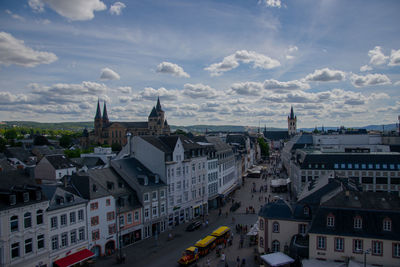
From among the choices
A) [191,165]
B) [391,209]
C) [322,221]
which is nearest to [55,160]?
[191,165]

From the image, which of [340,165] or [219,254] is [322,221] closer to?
[219,254]

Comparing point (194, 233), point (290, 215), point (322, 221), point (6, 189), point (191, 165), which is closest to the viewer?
point (6, 189)

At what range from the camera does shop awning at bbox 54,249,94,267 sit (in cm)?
3503

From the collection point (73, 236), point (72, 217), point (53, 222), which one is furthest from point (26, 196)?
point (73, 236)

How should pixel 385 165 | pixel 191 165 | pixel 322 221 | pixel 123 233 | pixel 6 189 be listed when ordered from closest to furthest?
pixel 6 189, pixel 322 221, pixel 123 233, pixel 191 165, pixel 385 165

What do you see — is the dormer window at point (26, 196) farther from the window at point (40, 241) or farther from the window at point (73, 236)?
the window at point (73, 236)

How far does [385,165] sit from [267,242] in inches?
1677

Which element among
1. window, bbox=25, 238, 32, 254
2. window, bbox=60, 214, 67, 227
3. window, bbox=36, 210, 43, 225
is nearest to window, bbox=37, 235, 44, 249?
window, bbox=25, 238, 32, 254

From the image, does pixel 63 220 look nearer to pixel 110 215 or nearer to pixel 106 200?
pixel 106 200

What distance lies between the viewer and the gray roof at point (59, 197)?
3591 cm

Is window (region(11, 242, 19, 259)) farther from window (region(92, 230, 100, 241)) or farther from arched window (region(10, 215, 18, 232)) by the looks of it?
window (region(92, 230, 100, 241))

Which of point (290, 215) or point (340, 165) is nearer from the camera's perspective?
point (290, 215)

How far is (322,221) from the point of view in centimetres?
3388

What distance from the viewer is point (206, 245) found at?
133 ft
